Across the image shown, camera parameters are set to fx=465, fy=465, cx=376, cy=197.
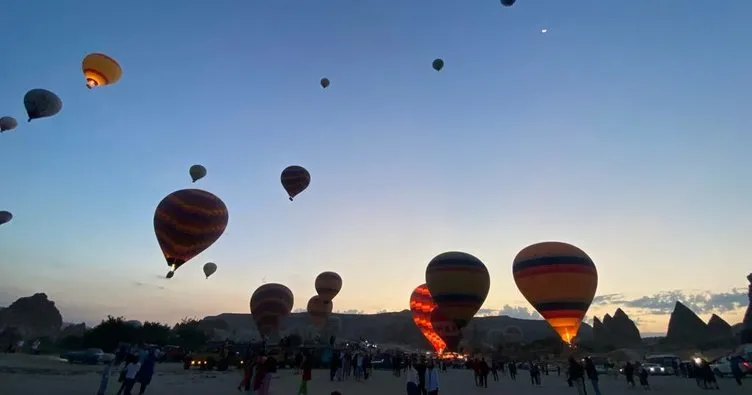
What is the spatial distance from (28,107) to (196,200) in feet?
31.1

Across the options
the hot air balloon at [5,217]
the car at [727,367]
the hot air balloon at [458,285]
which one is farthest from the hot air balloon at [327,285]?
the car at [727,367]

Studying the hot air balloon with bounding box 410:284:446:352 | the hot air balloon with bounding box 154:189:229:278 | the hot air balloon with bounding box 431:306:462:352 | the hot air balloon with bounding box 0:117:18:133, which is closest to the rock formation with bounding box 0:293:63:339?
the hot air balloon with bounding box 410:284:446:352

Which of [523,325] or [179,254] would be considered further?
[523,325]

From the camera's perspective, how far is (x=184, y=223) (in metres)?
23.1

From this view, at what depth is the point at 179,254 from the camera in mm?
23703

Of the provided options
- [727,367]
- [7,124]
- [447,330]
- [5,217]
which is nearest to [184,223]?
[7,124]

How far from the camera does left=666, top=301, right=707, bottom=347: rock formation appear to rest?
112438mm

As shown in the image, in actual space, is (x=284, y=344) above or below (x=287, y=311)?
below

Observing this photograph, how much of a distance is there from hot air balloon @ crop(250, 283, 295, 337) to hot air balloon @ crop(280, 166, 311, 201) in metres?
10.1

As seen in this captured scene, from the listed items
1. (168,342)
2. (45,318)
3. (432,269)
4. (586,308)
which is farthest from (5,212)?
(45,318)

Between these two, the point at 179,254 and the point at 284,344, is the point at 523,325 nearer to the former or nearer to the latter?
the point at 284,344

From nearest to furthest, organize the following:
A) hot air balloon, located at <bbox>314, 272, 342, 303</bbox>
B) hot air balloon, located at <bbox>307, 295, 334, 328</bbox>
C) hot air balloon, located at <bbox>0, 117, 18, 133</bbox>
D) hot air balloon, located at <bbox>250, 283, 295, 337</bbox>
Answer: hot air balloon, located at <bbox>0, 117, 18, 133</bbox>
hot air balloon, located at <bbox>250, 283, 295, 337</bbox>
hot air balloon, located at <bbox>314, 272, 342, 303</bbox>
hot air balloon, located at <bbox>307, 295, 334, 328</bbox>

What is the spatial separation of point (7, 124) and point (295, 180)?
18.8 metres

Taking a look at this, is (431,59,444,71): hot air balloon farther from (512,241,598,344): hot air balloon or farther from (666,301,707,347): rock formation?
(666,301,707,347): rock formation
